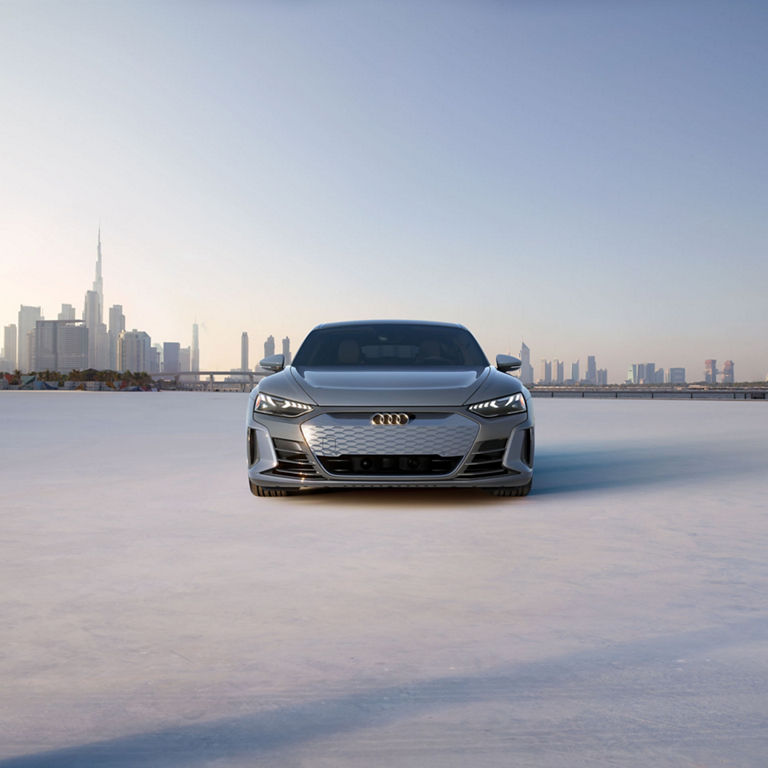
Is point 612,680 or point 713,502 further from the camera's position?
point 713,502

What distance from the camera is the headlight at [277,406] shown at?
21.2ft

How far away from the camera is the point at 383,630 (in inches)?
133

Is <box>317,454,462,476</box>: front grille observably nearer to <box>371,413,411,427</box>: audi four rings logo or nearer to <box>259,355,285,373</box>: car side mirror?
<box>371,413,411,427</box>: audi four rings logo

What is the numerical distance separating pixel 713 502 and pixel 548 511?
1.48 metres

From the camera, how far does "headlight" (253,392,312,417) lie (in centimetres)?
648

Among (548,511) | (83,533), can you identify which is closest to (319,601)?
(83,533)

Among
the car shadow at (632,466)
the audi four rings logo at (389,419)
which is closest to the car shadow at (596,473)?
the car shadow at (632,466)

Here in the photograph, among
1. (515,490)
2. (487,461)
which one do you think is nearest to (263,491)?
(487,461)

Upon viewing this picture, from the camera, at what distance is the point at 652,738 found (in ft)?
7.75

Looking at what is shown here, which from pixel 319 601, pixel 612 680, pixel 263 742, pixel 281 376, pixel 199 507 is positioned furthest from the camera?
pixel 281 376

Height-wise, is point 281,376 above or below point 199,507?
above

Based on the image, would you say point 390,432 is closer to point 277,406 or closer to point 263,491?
point 277,406

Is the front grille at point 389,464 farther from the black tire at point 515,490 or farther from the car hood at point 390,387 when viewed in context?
the black tire at point 515,490

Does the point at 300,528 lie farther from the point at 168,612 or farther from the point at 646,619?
the point at 646,619
